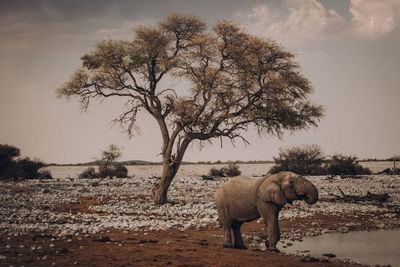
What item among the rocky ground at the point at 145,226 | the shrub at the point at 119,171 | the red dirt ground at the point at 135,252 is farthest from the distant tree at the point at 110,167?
the red dirt ground at the point at 135,252

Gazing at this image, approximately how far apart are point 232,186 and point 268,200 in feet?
3.92

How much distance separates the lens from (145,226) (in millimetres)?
13906

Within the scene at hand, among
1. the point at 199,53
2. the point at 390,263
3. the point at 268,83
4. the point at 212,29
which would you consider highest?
the point at 212,29

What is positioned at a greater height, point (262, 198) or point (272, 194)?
Result: point (272, 194)

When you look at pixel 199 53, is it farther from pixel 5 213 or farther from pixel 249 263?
pixel 249 263

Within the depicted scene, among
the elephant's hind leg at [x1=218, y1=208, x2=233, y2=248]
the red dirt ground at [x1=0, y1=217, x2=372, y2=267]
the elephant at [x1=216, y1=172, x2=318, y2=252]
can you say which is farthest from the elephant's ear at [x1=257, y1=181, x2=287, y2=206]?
the red dirt ground at [x1=0, y1=217, x2=372, y2=267]

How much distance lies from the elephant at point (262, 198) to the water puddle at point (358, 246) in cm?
121

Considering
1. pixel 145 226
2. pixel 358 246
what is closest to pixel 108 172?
pixel 145 226

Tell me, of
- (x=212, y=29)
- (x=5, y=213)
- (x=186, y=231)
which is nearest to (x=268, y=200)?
(x=186, y=231)

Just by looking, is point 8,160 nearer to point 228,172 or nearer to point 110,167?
point 110,167

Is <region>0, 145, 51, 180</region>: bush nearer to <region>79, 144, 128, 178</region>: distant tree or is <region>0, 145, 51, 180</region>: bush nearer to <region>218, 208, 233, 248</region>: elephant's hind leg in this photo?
<region>79, 144, 128, 178</region>: distant tree

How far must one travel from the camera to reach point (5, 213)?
49.5 feet

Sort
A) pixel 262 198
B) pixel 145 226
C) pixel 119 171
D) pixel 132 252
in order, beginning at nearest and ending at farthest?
pixel 132 252 < pixel 262 198 < pixel 145 226 < pixel 119 171

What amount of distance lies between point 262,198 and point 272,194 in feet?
0.93
